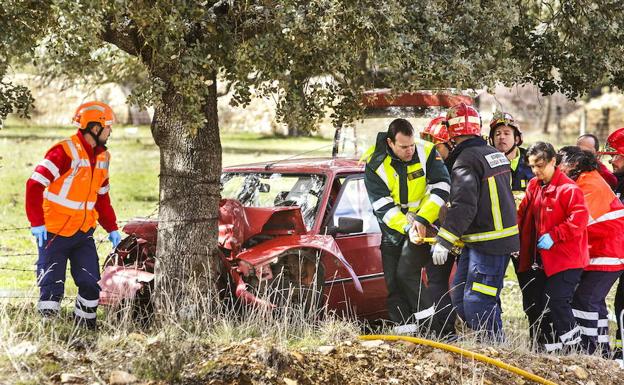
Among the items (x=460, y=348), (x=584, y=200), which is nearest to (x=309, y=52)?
(x=460, y=348)

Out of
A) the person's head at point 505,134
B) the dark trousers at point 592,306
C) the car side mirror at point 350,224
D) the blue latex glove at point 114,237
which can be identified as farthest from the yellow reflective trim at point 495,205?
the blue latex glove at point 114,237

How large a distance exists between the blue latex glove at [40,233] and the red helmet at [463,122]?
10.3 feet

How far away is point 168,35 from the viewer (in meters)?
5.43

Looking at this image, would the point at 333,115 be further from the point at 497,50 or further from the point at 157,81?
the point at 157,81

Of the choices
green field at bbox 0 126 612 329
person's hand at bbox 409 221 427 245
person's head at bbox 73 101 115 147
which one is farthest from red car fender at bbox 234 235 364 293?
green field at bbox 0 126 612 329

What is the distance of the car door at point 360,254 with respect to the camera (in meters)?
7.21

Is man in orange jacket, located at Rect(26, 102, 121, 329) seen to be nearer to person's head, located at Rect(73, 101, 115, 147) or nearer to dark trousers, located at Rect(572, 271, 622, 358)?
person's head, located at Rect(73, 101, 115, 147)

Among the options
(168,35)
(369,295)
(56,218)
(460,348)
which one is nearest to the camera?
(168,35)

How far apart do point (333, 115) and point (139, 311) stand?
85.1 inches

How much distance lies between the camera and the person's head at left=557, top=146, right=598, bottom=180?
7246 millimetres

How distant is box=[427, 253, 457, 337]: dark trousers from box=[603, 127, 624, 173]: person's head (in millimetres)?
2002

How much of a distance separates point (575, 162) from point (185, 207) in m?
3.26

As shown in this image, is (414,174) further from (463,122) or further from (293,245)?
(293,245)

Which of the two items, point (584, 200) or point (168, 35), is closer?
point (168, 35)
